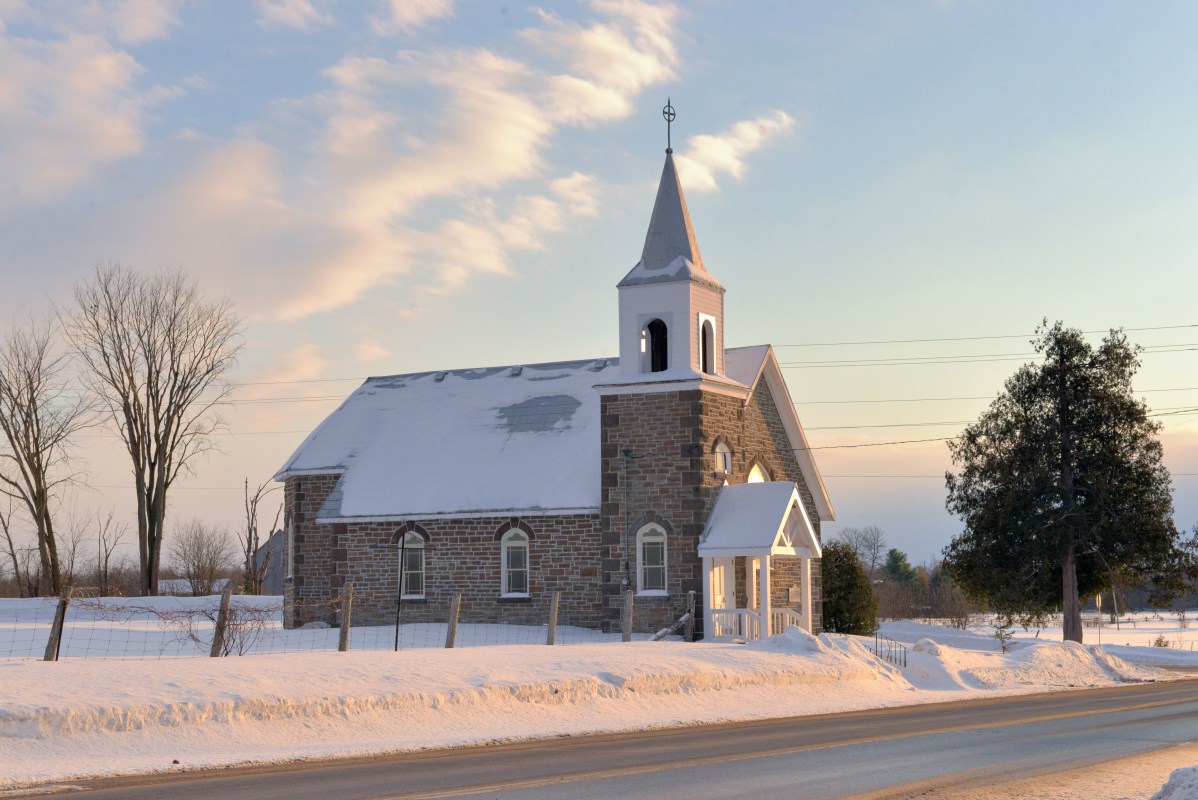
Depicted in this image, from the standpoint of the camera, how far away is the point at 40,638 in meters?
33.2

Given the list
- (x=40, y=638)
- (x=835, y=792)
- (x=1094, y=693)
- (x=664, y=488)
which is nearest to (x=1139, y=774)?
(x=835, y=792)

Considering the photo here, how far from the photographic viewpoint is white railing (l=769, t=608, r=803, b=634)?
3244 centimetres

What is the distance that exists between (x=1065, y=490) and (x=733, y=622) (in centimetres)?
1539

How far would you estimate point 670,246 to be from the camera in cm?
3503

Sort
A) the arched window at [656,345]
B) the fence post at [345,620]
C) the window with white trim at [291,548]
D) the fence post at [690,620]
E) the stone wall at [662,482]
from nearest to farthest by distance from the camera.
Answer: the fence post at [345,620], the fence post at [690,620], the stone wall at [662,482], the arched window at [656,345], the window with white trim at [291,548]

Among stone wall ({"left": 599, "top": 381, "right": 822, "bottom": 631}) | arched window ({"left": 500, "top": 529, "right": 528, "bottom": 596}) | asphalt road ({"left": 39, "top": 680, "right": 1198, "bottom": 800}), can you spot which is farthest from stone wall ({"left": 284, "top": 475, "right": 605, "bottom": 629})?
asphalt road ({"left": 39, "top": 680, "right": 1198, "bottom": 800})

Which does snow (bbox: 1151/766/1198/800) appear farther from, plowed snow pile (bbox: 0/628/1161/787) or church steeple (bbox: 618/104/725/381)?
church steeple (bbox: 618/104/725/381)

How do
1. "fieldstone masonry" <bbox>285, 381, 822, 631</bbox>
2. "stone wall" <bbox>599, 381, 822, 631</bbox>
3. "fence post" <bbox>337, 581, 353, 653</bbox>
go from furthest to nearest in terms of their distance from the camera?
"fieldstone masonry" <bbox>285, 381, 822, 631</bbox> → "stone wall" <bbox>599, 381, 822, 631</bbox> → "fence post" <bbox>337, 581, 353, 653</bbox>

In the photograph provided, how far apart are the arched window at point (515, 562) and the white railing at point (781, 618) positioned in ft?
22.2

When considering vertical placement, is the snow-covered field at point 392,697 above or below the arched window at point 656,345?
below

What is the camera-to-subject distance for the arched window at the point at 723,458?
110 feet

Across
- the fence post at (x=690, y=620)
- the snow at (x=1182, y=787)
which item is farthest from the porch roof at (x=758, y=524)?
the snow at (x=1182, y=787)

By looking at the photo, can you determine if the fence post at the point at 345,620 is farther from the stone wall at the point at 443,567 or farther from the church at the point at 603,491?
the church at the point at 603,491

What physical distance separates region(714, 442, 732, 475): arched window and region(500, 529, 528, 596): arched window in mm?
5612
